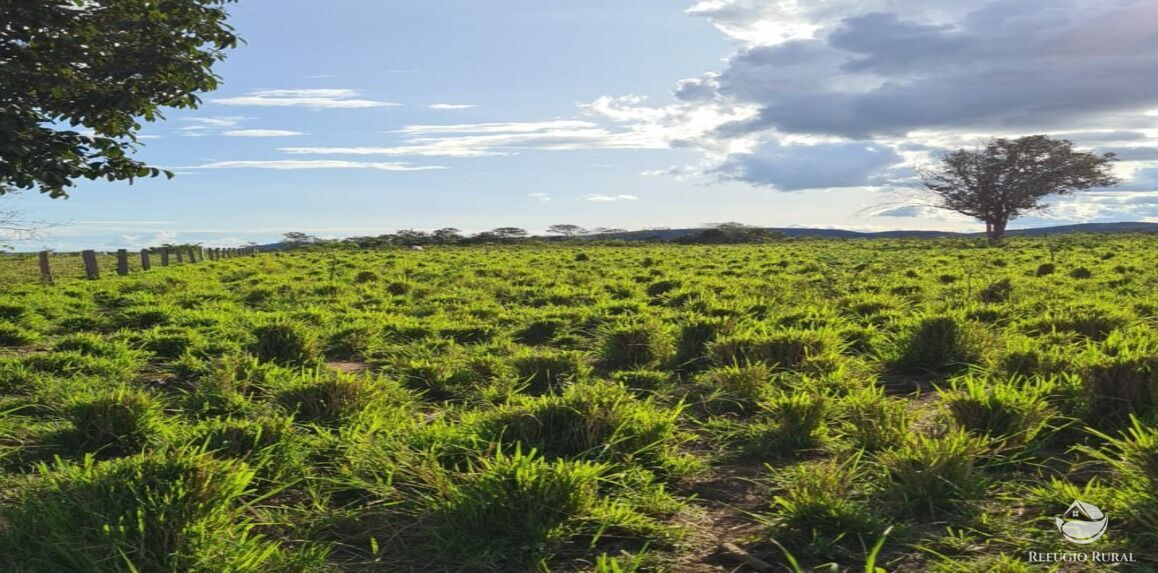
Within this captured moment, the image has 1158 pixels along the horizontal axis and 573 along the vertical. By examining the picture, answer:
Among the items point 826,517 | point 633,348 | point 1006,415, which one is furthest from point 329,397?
point 1006,415

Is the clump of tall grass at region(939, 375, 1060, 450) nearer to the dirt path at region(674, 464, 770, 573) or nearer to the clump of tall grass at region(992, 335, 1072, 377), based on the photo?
the clump of tall grass at region(992, 335, 1072, 377)

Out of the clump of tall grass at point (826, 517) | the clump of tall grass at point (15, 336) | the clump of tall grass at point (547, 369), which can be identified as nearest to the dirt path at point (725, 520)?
the clump of tall grass at point (826, 517)

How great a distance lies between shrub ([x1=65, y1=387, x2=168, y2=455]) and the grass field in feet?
0.05

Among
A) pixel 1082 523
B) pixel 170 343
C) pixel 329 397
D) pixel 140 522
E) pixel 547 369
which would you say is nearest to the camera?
pixel 140 522

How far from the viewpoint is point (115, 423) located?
4609 millimetres

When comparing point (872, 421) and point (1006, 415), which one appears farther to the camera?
point (872, 421)

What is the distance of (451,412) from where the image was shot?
5.46 m

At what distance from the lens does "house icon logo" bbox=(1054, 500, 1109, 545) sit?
116 inches

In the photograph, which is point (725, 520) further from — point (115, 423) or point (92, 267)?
point (92, 267)

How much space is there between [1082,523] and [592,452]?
2.28 meters

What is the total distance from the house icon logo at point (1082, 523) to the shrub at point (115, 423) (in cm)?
481

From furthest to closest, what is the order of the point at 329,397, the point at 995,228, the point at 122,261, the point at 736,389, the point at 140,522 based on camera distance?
the point at 995,228, the point at 122,261, the point at 736,389, the point at 329,397, the point at 140,522

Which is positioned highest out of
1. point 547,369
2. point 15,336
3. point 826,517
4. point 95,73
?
point 95,73

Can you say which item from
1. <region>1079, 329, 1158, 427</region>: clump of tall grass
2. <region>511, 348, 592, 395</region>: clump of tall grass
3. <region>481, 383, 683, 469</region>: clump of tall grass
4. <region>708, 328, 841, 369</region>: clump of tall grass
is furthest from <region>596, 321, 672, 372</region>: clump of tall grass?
<region>1079, 329, 1158, 427</region>: clump of tall grass
